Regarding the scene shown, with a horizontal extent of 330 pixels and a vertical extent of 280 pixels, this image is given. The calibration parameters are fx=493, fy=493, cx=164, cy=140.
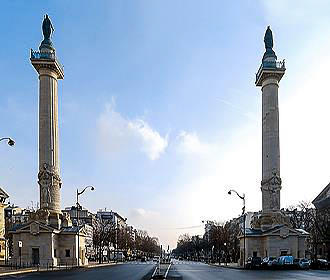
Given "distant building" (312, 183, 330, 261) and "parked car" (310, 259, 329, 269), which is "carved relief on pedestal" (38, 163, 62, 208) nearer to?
"parked car" (310, 259, 329, 269)

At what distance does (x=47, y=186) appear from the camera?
7381 cm

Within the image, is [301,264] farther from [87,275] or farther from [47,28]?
[47,28]

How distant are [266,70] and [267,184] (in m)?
18.0

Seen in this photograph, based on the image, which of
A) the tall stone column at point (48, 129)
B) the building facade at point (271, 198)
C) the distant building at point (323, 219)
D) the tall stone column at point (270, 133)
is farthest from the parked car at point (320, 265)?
the tall stone column at point (48, 129)

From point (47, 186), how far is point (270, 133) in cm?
3510

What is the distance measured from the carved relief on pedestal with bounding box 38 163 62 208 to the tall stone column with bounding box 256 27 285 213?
105 feet

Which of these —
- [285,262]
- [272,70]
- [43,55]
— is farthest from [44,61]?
[285,262]

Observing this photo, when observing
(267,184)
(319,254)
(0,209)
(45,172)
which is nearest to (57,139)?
(45,172)

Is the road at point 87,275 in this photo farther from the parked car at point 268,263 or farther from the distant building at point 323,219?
the distant building at point 323,219

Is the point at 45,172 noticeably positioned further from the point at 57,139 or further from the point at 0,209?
the point at 0,209

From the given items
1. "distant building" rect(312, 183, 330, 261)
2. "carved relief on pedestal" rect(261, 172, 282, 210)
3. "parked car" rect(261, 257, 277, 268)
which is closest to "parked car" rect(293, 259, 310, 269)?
"parked car" rect(261, 257, 277, 268)

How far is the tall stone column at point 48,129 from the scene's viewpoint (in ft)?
242

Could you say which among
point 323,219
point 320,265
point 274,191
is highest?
point 274,191

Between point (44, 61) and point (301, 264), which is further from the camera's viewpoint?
point (44, 61)
